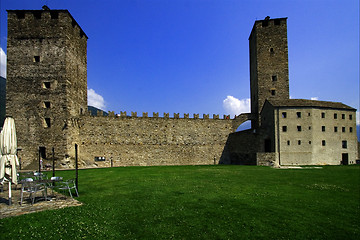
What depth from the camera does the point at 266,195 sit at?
9.45 meters

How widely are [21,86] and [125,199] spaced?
2443cm

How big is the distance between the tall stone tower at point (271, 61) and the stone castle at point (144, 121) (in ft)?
0.49

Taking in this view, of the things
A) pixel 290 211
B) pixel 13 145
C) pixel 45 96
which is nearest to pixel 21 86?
pixel 45 96

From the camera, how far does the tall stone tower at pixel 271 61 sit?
31422mm

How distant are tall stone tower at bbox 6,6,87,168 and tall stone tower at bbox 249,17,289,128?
27349mm

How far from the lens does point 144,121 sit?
2973 cm

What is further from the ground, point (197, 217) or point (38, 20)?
point (38, 20)

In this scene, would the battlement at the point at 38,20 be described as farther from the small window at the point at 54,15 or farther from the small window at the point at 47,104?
the small window at the point at 47,104

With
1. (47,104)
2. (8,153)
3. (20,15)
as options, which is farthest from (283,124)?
(20,15)

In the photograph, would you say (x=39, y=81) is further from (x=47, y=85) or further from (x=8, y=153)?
(x=8, y=153)

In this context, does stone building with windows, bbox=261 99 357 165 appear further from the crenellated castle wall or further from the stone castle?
the crenellated castle wall

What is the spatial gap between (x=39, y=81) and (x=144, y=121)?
1399 cm

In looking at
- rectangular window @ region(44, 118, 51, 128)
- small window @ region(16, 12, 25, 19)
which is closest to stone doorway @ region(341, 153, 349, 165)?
rectangular window @ region(44, 118, 51, 128)

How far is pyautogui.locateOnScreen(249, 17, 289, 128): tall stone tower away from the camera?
31422 mm
